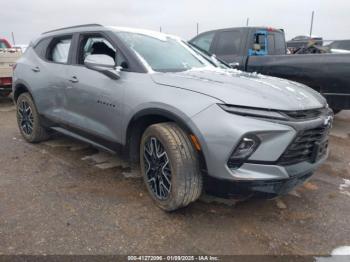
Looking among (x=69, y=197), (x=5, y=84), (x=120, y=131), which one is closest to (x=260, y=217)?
(x=120, y=131)

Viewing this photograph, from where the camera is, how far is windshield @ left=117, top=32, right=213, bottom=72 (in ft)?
10.8

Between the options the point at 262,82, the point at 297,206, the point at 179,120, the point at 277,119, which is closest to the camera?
the point at 277,119

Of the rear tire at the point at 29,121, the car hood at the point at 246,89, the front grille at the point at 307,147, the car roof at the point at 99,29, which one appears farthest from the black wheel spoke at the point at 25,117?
the front grille at the point at 307,147

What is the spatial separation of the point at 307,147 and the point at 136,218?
160 centimetres

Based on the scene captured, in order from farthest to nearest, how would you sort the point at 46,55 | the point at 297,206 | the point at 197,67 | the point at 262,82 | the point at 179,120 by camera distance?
the point at 46,55 < the point at 197,67 < the point at 297,206 < the point at 262,82 < the point at 179,120

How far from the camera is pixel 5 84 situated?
7992mm

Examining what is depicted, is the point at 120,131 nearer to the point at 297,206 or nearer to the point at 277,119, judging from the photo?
the point at 277,119

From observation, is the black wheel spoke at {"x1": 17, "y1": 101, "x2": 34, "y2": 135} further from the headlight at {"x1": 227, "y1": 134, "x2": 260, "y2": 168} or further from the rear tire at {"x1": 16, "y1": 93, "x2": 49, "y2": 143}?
the headlight at {"x1": 227, "y1": 134, "x2": 260, "y2": 168}

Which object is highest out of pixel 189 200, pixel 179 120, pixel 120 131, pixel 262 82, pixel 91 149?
pixel 262 82

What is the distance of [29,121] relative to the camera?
4.92 m

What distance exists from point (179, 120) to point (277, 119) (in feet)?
2.52

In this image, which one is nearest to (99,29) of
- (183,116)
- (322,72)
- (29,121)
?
(183,116)

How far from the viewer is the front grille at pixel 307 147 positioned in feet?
8.17

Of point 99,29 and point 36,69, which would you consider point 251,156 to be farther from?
point 36,69
